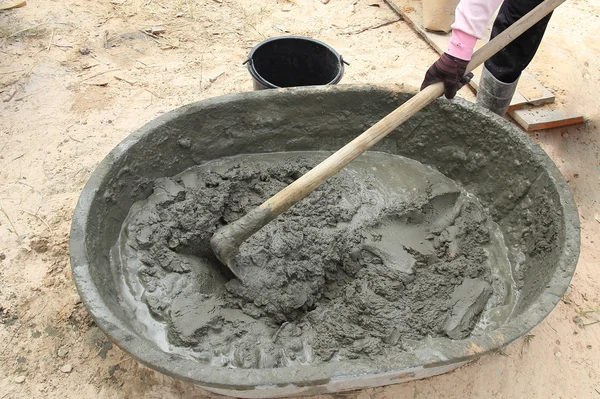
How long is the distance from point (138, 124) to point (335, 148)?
1545mm

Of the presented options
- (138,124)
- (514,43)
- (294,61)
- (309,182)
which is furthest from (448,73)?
(138,124)

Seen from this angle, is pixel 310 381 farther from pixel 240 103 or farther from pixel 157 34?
pixel 157 34

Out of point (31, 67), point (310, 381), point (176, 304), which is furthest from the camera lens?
point (31, 67)

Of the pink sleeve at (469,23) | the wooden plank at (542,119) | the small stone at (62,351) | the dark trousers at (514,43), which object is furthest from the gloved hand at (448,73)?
the small stone at (62,351)

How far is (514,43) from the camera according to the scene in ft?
9.99

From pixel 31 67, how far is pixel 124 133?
3.98ft

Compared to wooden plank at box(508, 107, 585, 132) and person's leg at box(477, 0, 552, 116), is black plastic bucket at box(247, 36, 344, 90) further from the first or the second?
wooden plank at box(508, 107, 585, 132)

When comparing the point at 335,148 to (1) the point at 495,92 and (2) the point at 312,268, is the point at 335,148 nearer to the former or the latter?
(2) the point at 312,268

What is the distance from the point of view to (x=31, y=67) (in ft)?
13.4

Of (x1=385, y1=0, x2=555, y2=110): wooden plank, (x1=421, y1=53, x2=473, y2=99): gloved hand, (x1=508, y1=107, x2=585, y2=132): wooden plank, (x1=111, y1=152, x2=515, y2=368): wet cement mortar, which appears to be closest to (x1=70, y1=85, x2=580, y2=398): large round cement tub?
(x1=111, y1=152, x2=515, y2=368): wet cement mortar

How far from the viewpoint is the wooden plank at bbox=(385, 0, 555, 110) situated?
3811 mm

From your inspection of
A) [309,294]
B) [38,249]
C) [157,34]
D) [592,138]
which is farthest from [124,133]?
[592,138]

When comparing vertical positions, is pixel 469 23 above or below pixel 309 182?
above

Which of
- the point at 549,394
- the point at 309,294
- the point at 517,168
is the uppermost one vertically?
the point at 517,168
